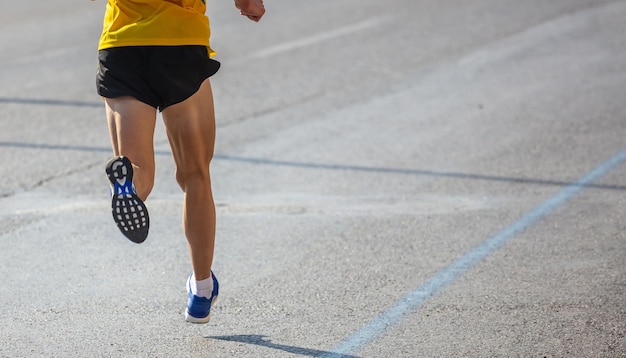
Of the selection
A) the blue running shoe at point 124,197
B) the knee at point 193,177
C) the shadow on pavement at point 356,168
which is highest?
the blue running shoe at point 124,197

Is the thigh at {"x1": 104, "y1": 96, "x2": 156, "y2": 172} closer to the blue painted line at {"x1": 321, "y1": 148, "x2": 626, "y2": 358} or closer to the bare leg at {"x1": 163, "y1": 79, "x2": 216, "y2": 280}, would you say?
the bare leg at {"x1": 163, "y1": 79, "x2": 216, "y2": 280}

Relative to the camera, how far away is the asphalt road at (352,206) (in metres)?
4.59

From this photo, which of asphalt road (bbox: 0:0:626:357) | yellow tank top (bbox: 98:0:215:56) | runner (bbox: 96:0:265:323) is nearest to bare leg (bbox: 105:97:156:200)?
A: runner (bbox: 96:0:265:323)

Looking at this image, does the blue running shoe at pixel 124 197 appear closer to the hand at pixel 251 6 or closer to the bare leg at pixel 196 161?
the bare leg at pixel 196 161

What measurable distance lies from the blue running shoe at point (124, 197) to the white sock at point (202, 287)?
2.02 feet

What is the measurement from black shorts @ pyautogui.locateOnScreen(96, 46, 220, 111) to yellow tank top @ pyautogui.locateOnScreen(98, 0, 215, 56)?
0.10ft

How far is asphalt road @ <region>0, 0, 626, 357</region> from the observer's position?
4.59 m

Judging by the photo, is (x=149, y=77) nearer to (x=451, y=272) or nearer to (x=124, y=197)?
(x=124, y=197)

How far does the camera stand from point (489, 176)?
7.32m

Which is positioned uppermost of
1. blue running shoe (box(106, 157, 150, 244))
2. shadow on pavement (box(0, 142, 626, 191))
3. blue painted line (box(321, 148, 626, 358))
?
blue running shoe (box(106, 157, 150, 244))

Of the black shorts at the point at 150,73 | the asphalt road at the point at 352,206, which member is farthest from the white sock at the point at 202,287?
the black shorts at the point at 150,73

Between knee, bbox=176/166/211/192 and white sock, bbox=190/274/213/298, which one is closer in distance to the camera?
knee, bbox=176/166/211/192

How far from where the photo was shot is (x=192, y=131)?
4262 mm

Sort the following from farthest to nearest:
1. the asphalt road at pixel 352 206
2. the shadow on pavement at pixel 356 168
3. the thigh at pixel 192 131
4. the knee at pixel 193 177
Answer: the shadow on pavement at pixel 356 168
the asphalt road at pixel 352 206
the knee at pixel 193 177
the thigh at pixel 192 131
